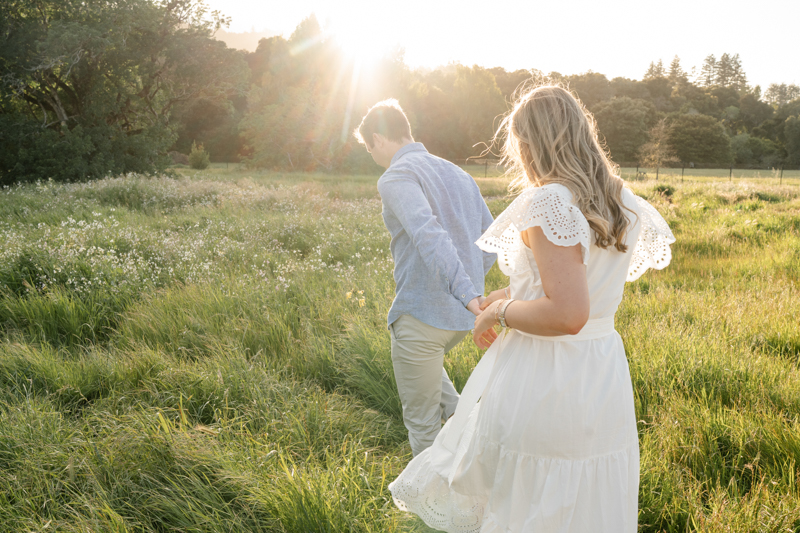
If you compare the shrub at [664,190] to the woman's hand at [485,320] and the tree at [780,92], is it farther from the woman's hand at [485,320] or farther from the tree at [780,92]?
the tree at [780,92]

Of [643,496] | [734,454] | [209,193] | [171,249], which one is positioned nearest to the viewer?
[643,496]

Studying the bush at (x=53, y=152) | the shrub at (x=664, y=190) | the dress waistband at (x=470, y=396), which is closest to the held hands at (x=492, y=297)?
the dress waistband at (x=470, y=396)

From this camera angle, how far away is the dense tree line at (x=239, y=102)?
19.8 meters

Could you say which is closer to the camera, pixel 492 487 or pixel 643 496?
pixel 492 487

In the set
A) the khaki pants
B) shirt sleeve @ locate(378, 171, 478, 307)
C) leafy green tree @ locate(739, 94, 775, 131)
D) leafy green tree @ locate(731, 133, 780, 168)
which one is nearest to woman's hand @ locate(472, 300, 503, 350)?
shirt sleeve @ locate(378, 171, 478, 307)

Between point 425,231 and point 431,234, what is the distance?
34 mm

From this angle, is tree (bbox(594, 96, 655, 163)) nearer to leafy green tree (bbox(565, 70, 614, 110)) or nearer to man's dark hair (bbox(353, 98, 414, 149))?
leafy green tree (bbox(565, 70, 614, 110))

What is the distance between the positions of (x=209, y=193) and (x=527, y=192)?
14.3 m

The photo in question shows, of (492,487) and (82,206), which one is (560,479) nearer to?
(492,487)

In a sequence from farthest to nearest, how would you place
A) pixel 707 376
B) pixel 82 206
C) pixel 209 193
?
pixel 209 193, pixel 82 206, pixel 707 376

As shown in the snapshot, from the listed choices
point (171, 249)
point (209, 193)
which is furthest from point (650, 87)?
point (171, 249)

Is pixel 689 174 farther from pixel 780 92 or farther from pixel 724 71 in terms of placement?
pixel 780 92

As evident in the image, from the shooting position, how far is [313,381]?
3932 mm

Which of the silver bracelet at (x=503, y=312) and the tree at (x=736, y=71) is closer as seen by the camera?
the silver bracelet at (x=503, y=312)
